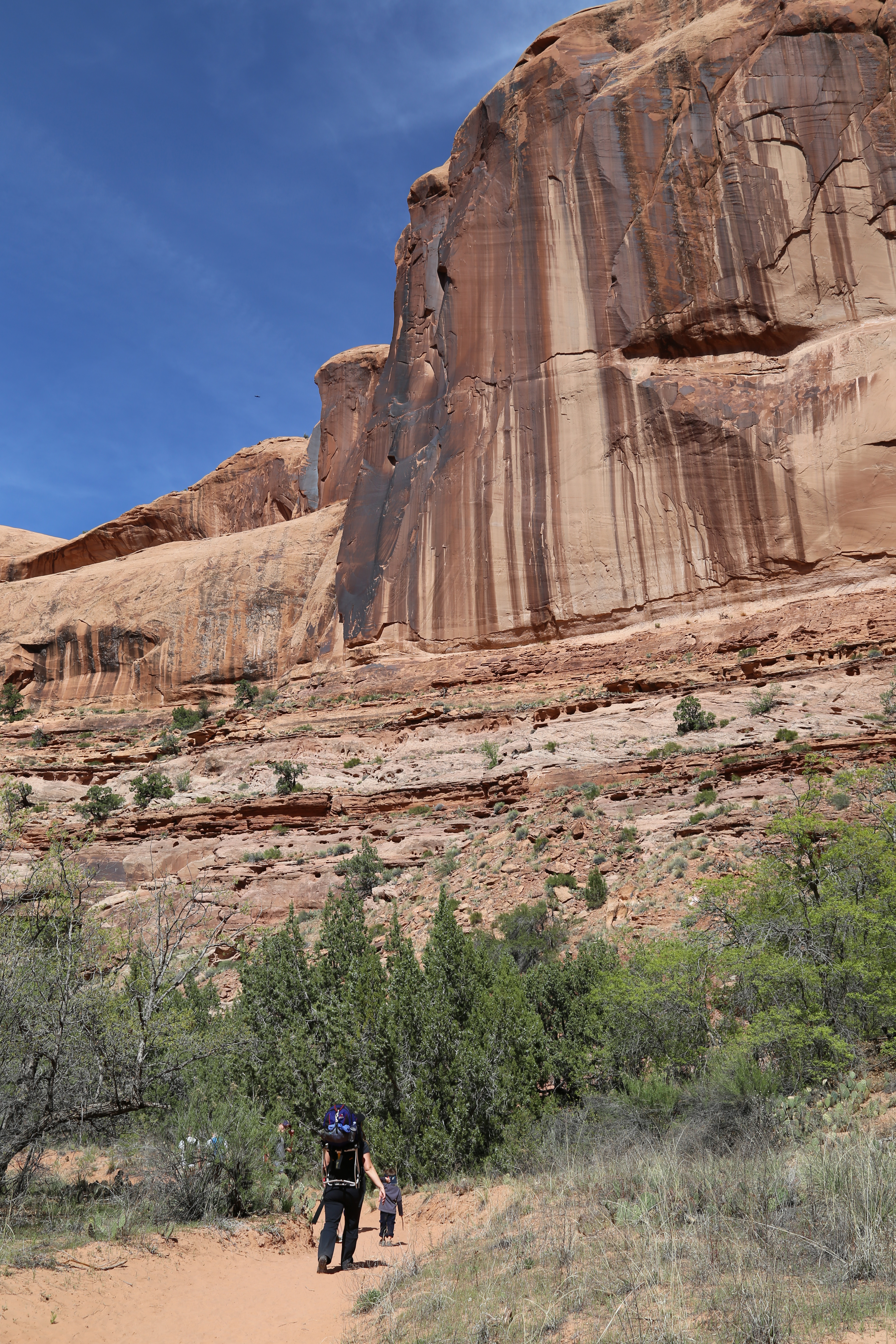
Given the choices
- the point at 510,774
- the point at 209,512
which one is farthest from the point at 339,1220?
the point at 209,512

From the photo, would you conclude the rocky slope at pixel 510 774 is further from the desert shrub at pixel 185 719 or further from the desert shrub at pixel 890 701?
the desert shrub at pixel 185 719

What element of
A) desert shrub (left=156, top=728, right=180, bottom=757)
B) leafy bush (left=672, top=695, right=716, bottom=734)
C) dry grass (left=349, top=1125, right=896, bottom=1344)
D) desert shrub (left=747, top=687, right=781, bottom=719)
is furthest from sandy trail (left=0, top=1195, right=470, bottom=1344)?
desert shrub (left=156, top=728, right=180, bottom=757)

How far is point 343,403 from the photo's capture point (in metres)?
60.6

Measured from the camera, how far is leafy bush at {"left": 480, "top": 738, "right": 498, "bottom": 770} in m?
23.8

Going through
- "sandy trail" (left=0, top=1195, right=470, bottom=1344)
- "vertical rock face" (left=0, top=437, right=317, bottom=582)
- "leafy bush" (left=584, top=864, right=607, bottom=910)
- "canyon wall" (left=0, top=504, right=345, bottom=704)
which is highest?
"vertical rock face" (left=0, top=437, right=317, bottom=582)

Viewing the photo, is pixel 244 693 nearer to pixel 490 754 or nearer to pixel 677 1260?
pixel 490 754

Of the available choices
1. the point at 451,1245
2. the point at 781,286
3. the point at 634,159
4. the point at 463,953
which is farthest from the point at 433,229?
the point at 451,1245

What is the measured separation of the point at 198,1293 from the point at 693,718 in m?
18.2

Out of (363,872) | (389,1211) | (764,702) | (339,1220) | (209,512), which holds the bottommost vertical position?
(389,1211)

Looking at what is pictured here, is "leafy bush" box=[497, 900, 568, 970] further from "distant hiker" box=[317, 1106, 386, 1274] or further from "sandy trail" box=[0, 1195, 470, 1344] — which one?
"distant hiker" box=[317, 1106, 386, 1274]

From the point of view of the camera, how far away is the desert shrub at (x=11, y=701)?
44125 mm

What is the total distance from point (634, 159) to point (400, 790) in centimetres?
2553

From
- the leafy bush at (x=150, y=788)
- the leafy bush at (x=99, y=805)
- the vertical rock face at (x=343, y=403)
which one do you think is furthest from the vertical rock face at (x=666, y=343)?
the vertical rock face at (x=343, y=403)

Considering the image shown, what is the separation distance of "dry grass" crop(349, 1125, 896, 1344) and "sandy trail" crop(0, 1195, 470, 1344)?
49 centimetres
